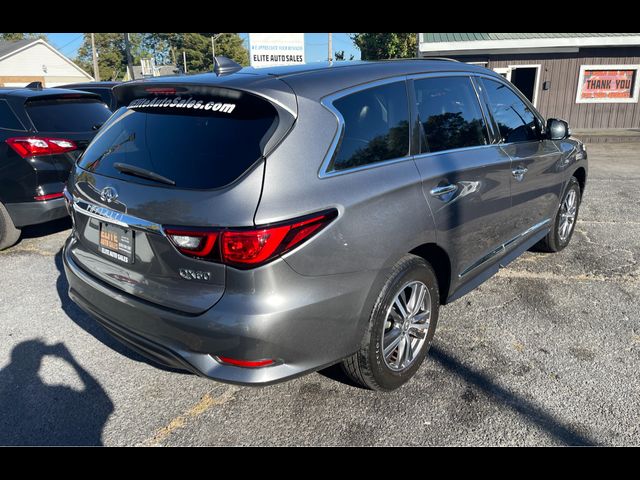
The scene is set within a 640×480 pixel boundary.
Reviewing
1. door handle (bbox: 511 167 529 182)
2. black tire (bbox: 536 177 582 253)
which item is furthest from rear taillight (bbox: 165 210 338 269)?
black tire (bbox: 536 177 582 253)

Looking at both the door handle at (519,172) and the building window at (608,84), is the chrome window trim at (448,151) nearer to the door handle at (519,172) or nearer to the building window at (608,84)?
the door handle at (519,172)

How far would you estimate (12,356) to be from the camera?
3.13 m

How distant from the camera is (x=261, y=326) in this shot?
6.49 feet

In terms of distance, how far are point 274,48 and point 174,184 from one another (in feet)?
46.9

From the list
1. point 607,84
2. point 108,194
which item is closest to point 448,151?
point 108,194

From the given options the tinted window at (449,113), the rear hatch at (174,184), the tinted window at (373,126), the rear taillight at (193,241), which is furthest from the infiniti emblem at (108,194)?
the tinted window at (449,113)

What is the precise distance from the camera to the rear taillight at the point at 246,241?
6.34 ft

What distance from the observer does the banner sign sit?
1506 cm

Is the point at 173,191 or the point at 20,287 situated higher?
the point at 173,191

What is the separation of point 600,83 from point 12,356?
689 inches

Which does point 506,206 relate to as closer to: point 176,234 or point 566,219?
point 566,219

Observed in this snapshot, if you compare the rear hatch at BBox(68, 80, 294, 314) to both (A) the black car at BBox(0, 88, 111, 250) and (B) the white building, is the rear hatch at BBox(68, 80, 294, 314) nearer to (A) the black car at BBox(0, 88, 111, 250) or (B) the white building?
(A) the black car at BBox(0, 88, 111, 250)

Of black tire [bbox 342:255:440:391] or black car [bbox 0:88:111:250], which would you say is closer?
black tire [bbox 342:255:440:391]
